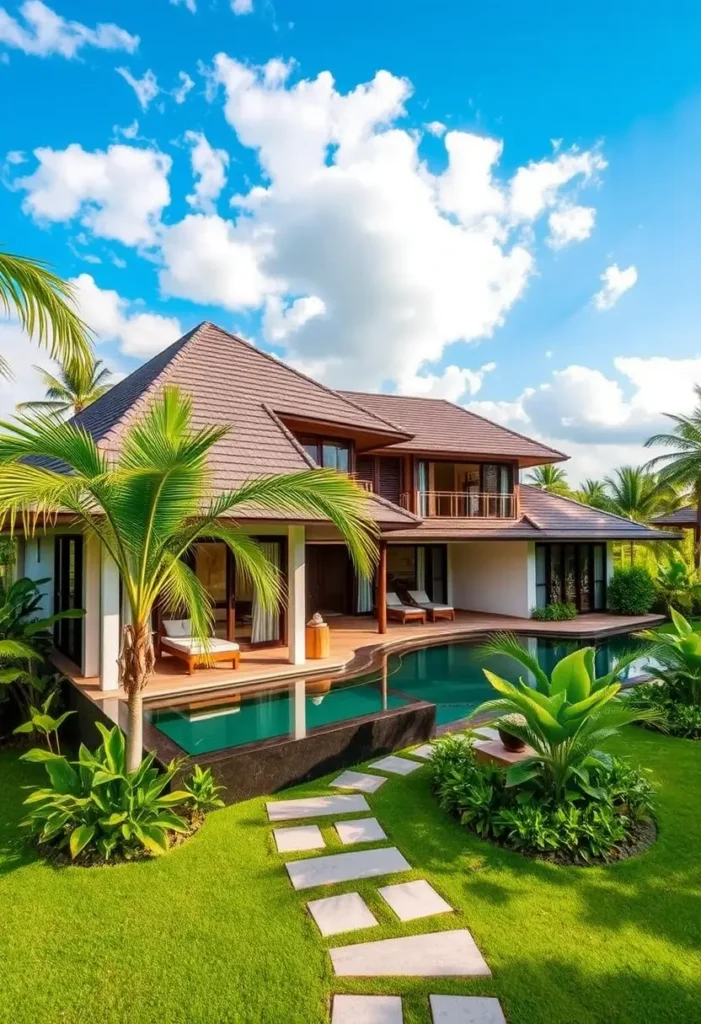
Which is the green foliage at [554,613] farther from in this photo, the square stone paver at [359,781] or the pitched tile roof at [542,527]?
the square stone paver at [359,781]

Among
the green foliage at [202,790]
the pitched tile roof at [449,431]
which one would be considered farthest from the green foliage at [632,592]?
the green foliage at [202,790]

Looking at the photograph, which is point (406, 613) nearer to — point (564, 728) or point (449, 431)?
point (449, 431)

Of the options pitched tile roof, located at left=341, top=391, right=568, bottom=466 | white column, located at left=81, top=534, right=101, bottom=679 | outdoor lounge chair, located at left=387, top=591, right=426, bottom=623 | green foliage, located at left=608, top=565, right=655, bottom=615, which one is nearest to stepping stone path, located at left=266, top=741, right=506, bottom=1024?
white column, located at left=81, top=534, right=101, bottom=679

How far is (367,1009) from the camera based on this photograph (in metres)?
3.06

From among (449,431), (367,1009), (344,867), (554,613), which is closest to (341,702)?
(344,867)

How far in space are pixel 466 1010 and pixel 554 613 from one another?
50.6 ft

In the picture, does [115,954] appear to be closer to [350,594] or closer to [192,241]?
[192,241]

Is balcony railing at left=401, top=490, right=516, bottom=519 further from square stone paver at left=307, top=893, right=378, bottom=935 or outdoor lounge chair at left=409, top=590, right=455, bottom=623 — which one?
square stone paver at left=307, top=893, right=378, bottom=935

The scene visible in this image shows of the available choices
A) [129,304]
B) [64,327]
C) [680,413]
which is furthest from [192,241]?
[680,413]

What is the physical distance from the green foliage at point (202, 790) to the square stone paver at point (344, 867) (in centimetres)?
114

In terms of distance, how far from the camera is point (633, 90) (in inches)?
401

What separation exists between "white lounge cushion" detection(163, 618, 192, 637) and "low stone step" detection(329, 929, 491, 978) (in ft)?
26.7

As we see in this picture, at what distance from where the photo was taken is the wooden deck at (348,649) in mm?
9297

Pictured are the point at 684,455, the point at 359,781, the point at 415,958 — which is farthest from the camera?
the point at 684,455
